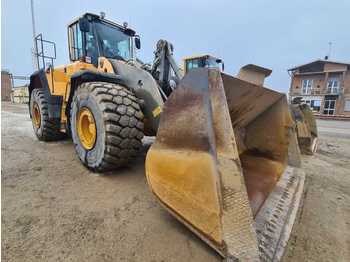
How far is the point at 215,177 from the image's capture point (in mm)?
1063

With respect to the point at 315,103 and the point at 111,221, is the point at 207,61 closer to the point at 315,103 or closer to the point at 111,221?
the point at 111,221

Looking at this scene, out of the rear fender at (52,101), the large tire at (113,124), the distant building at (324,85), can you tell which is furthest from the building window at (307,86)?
the large tire at (113,124)

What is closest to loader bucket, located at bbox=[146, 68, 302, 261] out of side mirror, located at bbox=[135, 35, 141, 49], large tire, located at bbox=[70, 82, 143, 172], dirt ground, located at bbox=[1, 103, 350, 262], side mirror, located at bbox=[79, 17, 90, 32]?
dirt ground, located at bbox=[1, 103, 350, 262]

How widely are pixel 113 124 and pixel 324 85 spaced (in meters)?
30.7

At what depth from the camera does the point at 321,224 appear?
1523 millimetres

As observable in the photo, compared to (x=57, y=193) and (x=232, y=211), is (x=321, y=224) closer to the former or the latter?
(x=232, y=211)

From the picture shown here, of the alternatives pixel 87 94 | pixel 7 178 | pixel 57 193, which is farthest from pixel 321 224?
pixel 7 178

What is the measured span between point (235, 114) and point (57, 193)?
190cm

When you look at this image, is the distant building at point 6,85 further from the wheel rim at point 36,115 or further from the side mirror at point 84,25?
the side mirror at point 84,25

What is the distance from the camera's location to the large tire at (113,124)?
195 cm

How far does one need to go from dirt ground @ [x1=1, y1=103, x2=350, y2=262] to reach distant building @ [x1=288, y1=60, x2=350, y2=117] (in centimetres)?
2518

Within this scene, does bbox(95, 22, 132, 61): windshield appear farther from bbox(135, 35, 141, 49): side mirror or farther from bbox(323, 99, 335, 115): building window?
bbox(323, 99, 335, 115): building window

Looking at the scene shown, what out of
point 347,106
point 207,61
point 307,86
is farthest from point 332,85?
point 207,61

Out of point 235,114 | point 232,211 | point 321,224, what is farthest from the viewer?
point 235,114
